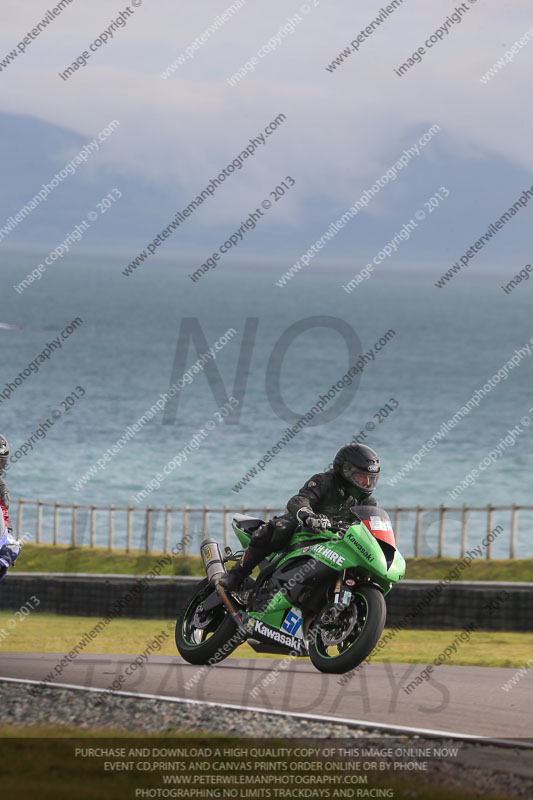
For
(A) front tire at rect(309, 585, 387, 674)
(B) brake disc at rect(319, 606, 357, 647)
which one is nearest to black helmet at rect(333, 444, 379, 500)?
(A) front tire at rect(309, 585, 387, 674)

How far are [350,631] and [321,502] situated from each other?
1.58 m

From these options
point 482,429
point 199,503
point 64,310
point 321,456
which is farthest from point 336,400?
point 64,310

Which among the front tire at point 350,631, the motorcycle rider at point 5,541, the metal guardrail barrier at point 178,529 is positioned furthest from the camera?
the metal guardrail barrier at point 178,529

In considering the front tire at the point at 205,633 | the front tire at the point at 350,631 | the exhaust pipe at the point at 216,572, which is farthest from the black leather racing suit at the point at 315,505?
the front tire at the point at 350,631

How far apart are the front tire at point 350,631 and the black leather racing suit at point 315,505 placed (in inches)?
41.3

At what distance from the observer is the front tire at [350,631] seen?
11.3 m

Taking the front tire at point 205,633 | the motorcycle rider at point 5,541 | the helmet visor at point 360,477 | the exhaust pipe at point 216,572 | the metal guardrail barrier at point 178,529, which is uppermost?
the helmet visor at point 360,477

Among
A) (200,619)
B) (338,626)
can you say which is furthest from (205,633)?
(338,626)

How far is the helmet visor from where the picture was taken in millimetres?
12383

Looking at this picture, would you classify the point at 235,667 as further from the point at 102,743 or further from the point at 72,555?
the point at 72,555

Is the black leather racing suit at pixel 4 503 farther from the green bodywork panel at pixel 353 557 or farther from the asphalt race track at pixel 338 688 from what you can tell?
the green bodywork panel at pixel 353 557

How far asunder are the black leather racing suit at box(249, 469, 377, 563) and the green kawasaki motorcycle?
12cm

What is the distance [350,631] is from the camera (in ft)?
38.1

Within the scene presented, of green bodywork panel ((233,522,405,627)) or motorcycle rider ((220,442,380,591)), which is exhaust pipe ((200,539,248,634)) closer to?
motorcycle rider ((220,442,380,591))
